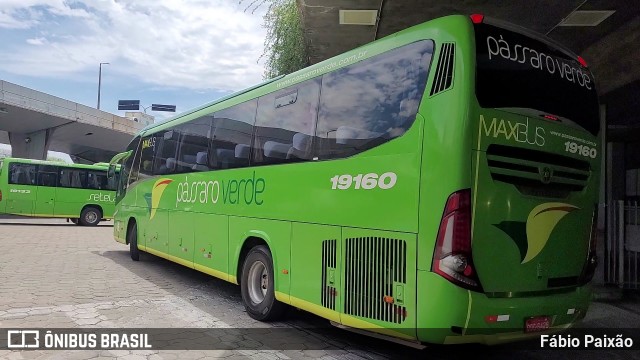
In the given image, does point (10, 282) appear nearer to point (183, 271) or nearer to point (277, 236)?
point (183, 271)

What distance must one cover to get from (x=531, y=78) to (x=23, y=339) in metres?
5.79

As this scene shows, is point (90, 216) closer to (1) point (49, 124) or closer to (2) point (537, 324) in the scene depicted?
(1) point (49, 124)

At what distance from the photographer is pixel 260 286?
250 inches

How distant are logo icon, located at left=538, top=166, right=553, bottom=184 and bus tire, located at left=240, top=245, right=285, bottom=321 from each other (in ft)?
10.8

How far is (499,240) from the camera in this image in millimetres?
3924

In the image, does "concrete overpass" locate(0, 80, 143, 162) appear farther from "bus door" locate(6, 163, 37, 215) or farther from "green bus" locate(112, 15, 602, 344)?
"green bus" locate(112, 15, 602, 344)

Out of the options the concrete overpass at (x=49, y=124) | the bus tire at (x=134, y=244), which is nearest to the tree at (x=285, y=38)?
the bus tire at (x=134, y=244)

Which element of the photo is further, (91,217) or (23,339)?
(91,217)

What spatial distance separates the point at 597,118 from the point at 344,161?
8.77 feet

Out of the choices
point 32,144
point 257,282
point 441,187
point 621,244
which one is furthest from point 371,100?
point 32,144

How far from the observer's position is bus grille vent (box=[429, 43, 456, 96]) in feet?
13.0

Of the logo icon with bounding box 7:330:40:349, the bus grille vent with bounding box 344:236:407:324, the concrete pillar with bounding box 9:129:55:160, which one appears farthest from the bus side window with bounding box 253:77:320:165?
the concrete pillar with bounding box 9:129:55:160

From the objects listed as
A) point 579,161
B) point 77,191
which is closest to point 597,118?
point 579,161

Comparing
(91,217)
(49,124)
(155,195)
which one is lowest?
(91,217)
